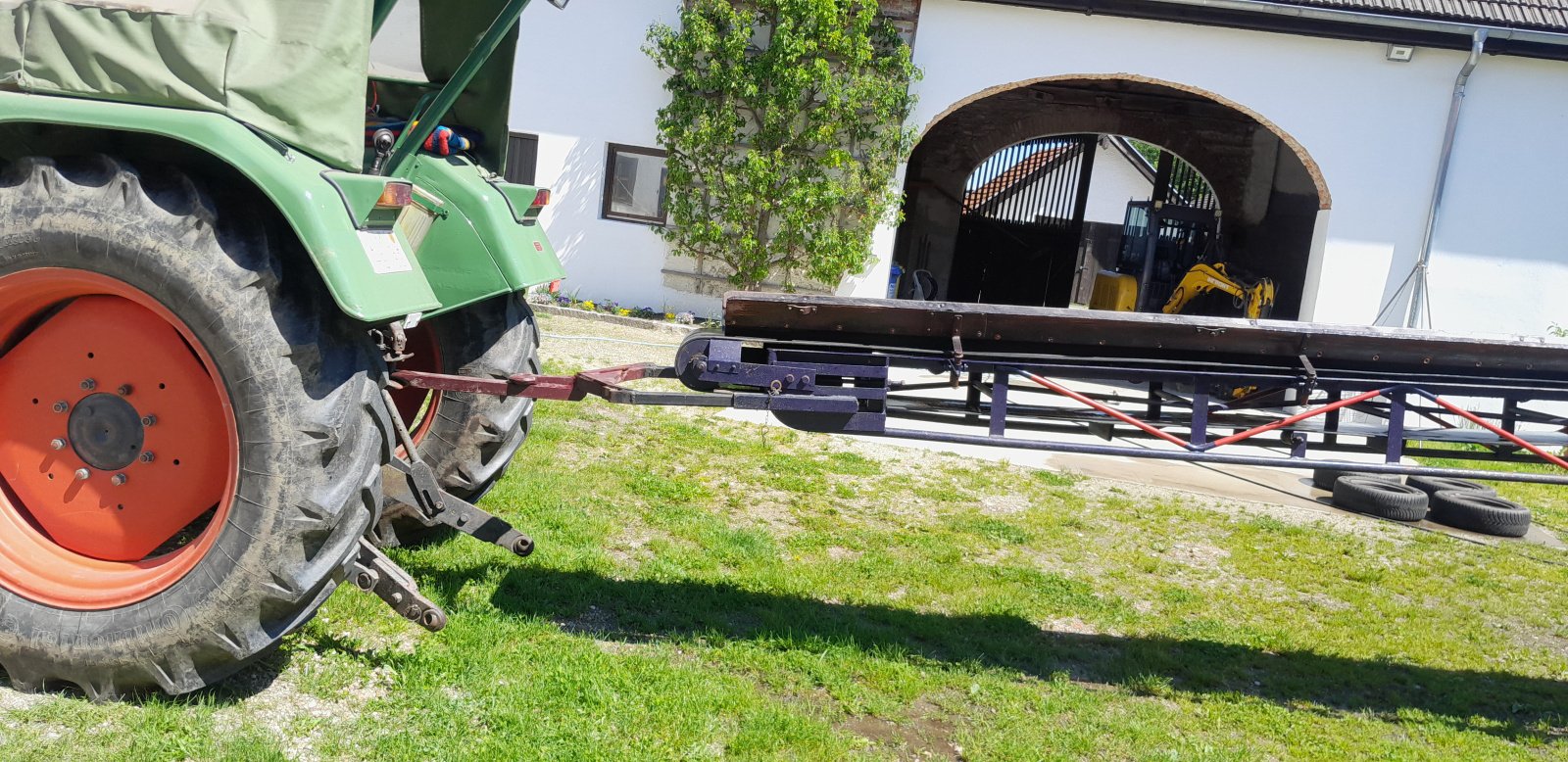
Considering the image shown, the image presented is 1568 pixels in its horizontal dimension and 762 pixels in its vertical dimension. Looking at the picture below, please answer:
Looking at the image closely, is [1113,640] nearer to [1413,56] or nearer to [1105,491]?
[1105,491]

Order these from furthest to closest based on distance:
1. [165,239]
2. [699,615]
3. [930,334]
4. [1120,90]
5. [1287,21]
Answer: [1120,90]
[1287,21]
[699,615]
[930,334]
[165,239]

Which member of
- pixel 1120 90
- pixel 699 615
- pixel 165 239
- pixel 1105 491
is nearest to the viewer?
pixel 165 239

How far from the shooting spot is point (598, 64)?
11875mm

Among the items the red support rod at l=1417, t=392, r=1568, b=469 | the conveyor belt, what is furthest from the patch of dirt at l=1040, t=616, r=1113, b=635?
the red support rod at l=1417, t=392, r=1568, b=469

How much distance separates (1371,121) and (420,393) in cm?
1051

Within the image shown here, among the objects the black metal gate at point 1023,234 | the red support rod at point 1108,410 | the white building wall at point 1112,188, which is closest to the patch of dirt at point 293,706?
the red support rod at point 1108,410

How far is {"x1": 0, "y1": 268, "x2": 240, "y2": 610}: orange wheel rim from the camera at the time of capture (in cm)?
281

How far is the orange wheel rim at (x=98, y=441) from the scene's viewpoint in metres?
2.81

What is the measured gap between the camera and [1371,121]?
37.0ft

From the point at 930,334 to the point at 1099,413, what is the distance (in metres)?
0.82

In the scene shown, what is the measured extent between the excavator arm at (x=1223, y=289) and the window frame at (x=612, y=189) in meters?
5.60

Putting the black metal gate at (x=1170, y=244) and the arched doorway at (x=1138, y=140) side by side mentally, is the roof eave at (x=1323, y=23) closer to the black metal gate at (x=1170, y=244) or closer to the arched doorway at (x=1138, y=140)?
the arched doorway at (x=1138, y=140)

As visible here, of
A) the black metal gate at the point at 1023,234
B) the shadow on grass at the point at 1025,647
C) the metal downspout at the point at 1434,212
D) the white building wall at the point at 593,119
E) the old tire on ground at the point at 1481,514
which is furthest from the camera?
the black metal gate at the point at 1023,234

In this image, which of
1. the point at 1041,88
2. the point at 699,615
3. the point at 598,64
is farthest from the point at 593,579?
the point at 1041,88
